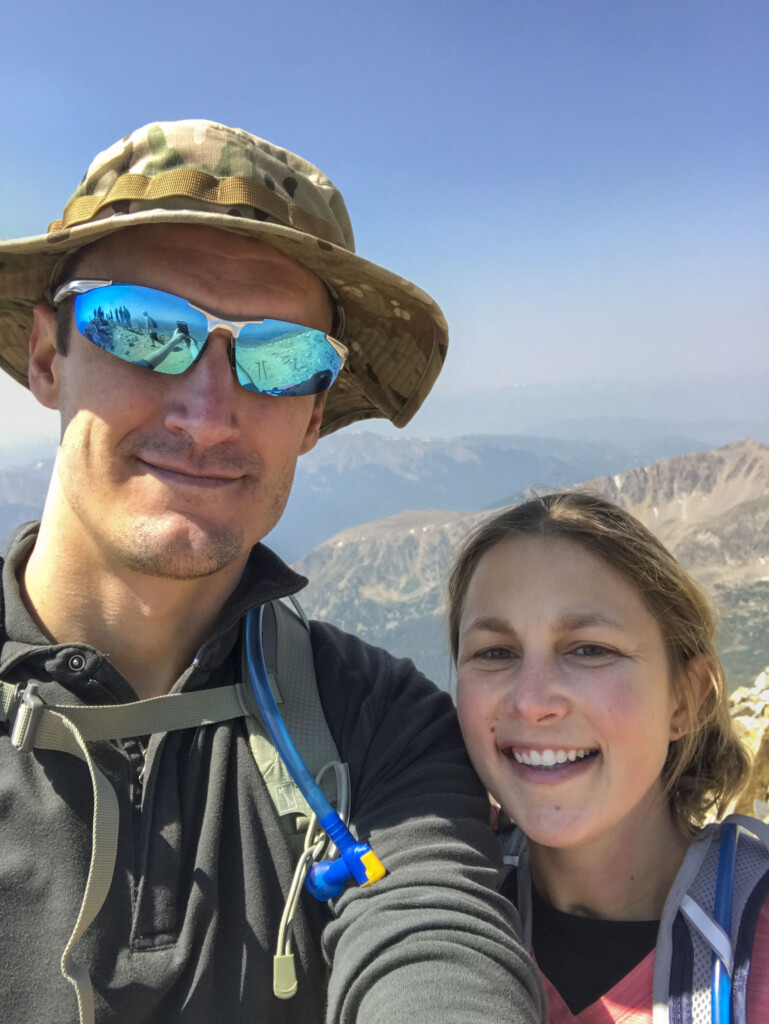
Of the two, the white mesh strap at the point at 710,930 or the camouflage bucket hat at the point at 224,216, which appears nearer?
the white mesh strap at the point at 710,930

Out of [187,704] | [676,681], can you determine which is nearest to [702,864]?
[676,681]

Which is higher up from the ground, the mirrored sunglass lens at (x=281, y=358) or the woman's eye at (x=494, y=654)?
the mirrored sunglass lens at (x=281, y=358)

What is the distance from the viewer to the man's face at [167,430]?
95.8 inches

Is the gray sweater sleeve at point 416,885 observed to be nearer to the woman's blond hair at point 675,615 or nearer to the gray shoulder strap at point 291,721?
the gray shoulder strap at point 291,721

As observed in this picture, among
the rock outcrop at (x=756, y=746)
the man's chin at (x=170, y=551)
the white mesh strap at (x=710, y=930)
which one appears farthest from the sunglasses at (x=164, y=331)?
the rock outcrop at (x=756, y=746)

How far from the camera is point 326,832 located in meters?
2.08

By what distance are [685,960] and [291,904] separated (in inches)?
46.4

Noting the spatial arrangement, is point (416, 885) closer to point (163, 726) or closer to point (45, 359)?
point (163, 726)

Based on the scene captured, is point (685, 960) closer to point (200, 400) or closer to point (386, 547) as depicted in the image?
point (200, 400)

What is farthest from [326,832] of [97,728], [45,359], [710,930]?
[45,359]

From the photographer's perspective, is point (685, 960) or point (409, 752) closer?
point (685, 960)

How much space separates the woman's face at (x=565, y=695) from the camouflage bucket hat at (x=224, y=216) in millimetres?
1238

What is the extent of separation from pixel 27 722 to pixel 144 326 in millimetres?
1331

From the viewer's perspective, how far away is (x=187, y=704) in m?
2.30
